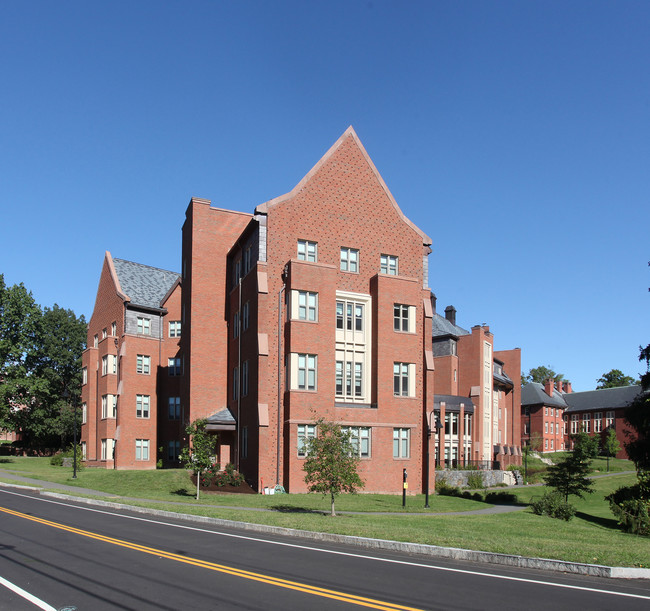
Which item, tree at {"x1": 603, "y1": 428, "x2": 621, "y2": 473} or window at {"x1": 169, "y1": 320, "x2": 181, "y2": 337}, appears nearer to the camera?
window at {"x1": 169, "y1": 320, "x2": 181, "y2": 337}

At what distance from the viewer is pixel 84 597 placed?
31.4 ft

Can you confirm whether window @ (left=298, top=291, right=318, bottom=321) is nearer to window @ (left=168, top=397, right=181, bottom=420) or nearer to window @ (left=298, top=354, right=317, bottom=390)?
window @ (left=298, top=354, right=317, bottom=390)

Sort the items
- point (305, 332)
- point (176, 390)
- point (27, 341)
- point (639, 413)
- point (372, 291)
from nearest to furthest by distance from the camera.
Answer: point (639, 413) → point (305, 332) → point (372, 291) → point (176, 390) → point (27, 341)

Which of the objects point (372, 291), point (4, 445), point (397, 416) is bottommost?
point (4, 445)

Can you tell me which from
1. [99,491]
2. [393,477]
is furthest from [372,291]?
[99,491]

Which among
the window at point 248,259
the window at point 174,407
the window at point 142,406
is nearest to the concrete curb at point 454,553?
the window at point 248,259

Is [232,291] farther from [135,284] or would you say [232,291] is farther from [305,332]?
[135,284]

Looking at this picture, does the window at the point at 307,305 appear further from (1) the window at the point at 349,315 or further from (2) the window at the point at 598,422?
(2) the window at the point at 598,422

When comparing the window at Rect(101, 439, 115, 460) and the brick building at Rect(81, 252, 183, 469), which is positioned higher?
the brick building at Rect(81, 252, 183, 469)

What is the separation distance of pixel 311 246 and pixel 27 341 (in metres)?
34.6

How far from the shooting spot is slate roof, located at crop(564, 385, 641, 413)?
10288 cm

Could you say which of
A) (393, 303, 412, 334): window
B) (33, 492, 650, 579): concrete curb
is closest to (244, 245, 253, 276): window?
(393, 303, 412, 334): window

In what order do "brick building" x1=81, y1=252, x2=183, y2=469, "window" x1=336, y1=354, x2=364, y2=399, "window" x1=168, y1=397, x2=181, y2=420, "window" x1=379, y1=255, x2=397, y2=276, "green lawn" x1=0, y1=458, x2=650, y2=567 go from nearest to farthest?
"green lawn" x1=0, y1=458, x2=650, y2=567
"window" x1=336, y1=354, x2=364, y2=399
"window" x1=379, y1=255, x2=397, y2=276
"brick building" x1=81, y1=252, x2=183, y2=469
"window" x1=168, y1=397, x2=181, y2=420

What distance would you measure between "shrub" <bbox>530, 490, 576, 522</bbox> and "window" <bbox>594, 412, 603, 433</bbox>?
84028mm
